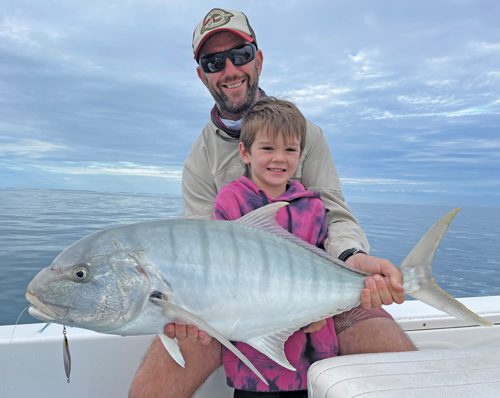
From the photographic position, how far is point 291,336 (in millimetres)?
1839

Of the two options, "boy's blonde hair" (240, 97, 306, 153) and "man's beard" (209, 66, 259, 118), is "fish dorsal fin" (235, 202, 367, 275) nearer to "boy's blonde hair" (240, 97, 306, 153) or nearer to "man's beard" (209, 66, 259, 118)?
"boy's blonde hair" (240, 97, 306, 153)

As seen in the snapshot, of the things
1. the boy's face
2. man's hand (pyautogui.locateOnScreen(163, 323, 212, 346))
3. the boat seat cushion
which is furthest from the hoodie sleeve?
the boat seat cushion

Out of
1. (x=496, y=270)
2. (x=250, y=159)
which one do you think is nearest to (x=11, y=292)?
(x=250, y=159)

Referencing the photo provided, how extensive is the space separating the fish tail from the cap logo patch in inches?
65.6

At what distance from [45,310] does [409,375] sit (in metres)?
1.11

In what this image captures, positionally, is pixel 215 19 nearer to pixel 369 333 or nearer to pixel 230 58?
pixel 230 58

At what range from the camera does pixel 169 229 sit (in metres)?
1.43

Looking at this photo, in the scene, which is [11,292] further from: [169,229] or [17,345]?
[169,229]

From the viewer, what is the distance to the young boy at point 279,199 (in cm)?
181

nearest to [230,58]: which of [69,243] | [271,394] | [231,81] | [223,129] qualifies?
[231,81]

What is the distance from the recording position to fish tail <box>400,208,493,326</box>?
4.84 feet

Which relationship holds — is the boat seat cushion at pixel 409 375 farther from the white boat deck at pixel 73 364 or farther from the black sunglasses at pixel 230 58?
the black sunglasses at pixel 230 58

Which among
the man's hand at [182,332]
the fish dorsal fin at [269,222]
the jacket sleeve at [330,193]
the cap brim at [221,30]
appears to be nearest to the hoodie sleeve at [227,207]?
the fish dorsal fin at [269,222]

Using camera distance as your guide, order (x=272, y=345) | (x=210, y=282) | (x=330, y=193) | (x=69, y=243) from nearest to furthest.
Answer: (x=210, y=282) < (x=272, y=345) < (x=330, y=193) < (x=69, y=243)
